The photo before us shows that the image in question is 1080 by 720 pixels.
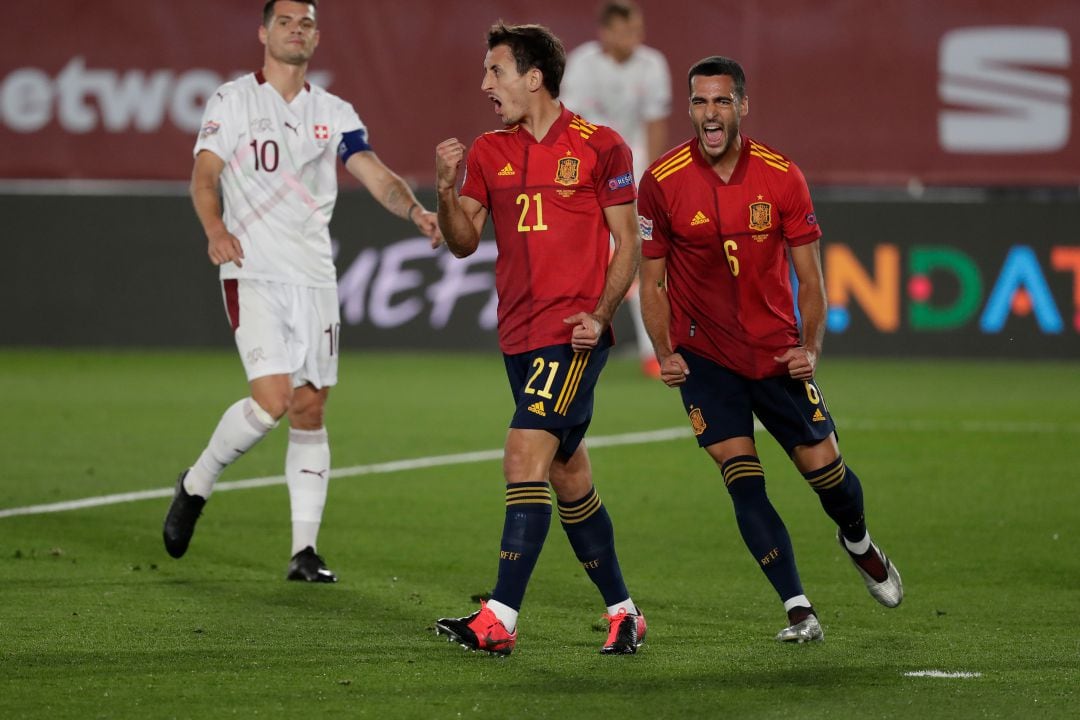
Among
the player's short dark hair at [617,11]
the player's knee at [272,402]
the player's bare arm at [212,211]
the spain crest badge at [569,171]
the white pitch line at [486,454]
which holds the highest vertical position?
the player's short dark hair at [617,11]

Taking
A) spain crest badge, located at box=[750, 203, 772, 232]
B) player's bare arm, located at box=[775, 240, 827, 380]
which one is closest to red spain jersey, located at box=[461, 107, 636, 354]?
spain crest badge, located at box=[750, 203, 772, 232]

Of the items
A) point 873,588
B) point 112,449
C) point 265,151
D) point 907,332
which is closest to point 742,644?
point 873,588

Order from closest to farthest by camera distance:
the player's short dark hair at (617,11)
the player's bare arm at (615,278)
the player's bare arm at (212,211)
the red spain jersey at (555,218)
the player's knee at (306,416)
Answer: the player's bare arm at (615,278), the red spain jersey at (555,218), the player's bare arm at (212,211), the player's knee at (306,416), the player's short dark hair at (617,11)

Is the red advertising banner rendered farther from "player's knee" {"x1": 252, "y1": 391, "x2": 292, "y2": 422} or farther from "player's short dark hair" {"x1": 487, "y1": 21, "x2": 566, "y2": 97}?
"player's short dark hair" {"x1": 487, "y1": 21, "x2": 566, "y2": 97}

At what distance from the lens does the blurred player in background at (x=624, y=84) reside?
574 inches

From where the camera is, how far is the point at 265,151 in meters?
7.61

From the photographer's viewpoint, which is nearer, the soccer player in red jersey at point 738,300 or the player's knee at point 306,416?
the soccer player in red jersey at point 738,300

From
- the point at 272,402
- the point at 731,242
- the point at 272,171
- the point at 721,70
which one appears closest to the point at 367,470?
the point at 272,402

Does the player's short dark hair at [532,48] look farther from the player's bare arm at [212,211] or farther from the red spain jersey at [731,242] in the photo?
the player's bare arm at [212,211]

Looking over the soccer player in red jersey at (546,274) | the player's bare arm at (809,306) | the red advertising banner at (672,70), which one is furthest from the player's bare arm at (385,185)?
the red advertising banner at (672,70)

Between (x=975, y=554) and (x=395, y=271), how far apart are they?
31.1ft

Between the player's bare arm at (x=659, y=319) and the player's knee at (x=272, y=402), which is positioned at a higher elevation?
the player's bare arm at (x=659, y=319)

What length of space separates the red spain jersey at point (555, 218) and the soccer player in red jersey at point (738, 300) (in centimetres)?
35

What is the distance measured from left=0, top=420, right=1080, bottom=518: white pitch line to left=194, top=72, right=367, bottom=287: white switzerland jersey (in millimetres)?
2030
